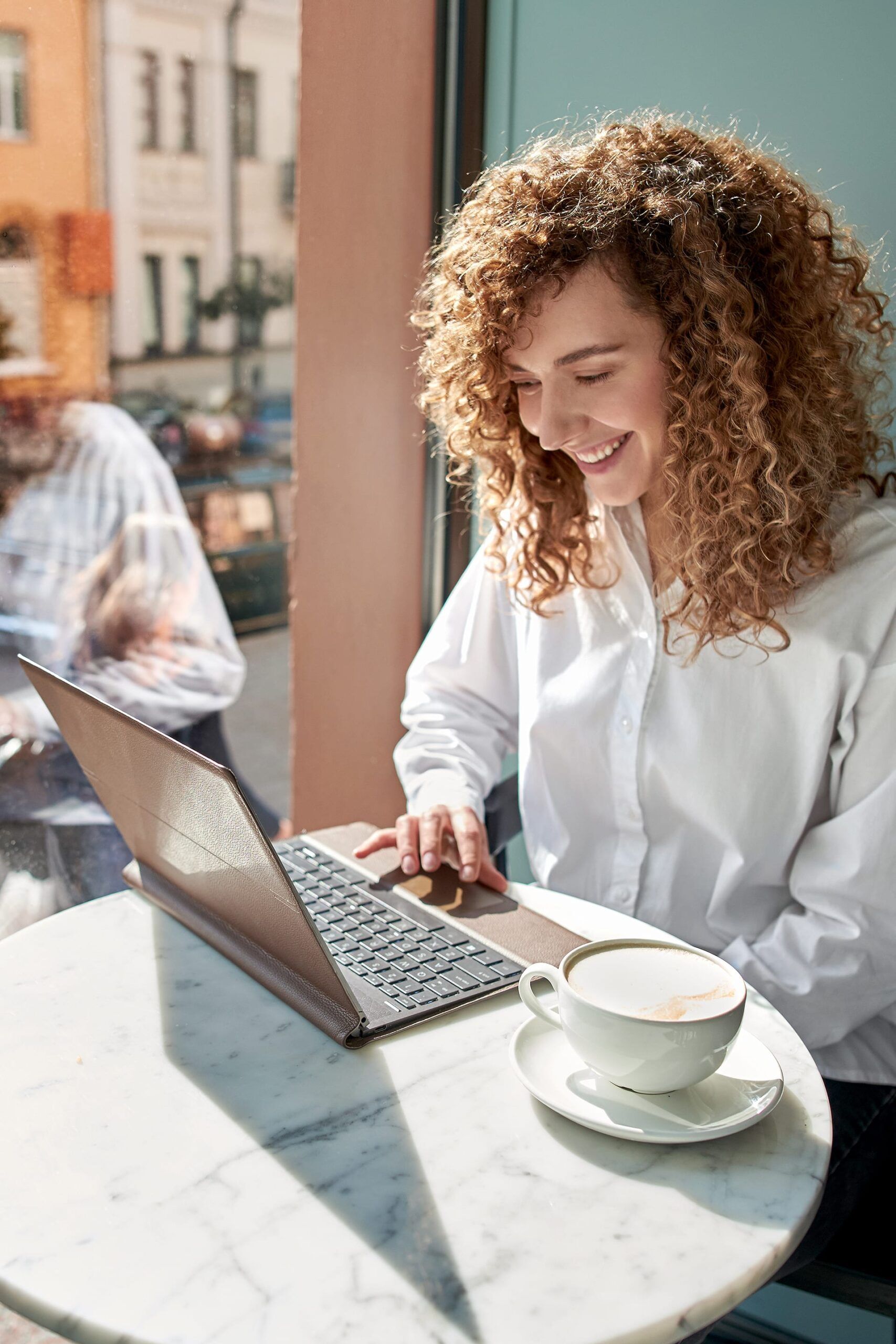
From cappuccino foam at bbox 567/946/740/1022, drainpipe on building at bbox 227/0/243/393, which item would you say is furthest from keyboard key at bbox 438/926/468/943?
drainpipe on building at bbox 227/0/243/393

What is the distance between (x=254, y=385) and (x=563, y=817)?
1.05 m

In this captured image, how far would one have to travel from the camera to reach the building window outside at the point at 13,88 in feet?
5.50

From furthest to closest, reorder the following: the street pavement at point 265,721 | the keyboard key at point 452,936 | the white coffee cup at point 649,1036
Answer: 1. the street pavement at point 265,721
2. the keyboard key at point 452,936
3. the white coffee cup at point 649,1036

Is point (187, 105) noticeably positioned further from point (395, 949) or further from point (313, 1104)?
point (313, 1104)

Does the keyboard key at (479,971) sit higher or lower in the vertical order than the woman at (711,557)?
lower

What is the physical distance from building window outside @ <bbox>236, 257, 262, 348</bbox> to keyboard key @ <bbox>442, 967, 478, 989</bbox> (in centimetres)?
141

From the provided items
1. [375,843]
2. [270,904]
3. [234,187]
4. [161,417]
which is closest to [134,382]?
[161,417]

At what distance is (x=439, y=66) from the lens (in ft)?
7.21

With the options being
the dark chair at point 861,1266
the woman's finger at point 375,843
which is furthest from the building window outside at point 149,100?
the dark chair at point 861,1266

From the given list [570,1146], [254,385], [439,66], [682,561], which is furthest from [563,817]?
[439,66]

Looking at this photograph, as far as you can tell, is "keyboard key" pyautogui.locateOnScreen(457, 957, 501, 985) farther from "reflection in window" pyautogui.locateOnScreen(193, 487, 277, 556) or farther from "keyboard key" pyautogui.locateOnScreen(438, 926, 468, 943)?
"reflection in window" pyautogui.locateOnScreen(193, 487, 277, 556)

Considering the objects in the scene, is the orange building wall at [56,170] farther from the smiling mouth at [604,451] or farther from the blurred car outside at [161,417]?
the smiling mouth at [604,451]

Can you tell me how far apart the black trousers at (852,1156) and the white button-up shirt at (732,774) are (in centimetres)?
2

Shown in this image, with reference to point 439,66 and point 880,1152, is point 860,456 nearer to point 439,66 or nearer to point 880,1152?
point 880,1152
